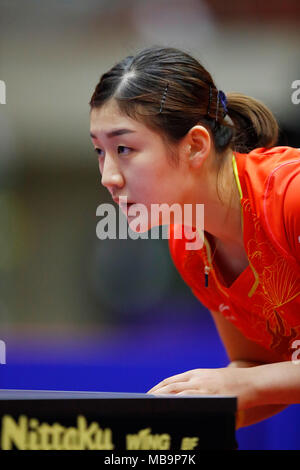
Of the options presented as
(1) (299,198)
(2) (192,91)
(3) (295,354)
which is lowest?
(3) (295,354)

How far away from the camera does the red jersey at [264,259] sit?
807mm

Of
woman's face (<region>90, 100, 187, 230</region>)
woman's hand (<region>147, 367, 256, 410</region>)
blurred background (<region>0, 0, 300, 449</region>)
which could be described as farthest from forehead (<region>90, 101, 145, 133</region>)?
blurred background (<region>0, 0, 300, 449</region>)

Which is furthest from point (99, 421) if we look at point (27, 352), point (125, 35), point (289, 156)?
point (125, 35)

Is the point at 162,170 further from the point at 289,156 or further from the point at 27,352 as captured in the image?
the point at 27,352

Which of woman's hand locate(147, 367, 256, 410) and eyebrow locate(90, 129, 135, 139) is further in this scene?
eyebrow locate(90, 129, 135, 139)

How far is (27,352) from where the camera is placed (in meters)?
2.15

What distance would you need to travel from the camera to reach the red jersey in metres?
0.81

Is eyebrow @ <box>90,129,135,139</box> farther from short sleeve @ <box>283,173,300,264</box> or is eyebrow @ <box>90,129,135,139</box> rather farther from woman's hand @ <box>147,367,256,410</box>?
woman's hand @ <box>147,367,256,410</box>

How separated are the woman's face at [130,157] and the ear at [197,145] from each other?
36mm

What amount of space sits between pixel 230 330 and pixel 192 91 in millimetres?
453

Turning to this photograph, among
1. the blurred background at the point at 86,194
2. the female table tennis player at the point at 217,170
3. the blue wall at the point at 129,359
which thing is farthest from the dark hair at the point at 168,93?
the blurred background at the point at 86,194

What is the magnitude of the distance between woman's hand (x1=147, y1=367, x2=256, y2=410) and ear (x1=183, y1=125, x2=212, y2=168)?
337mm

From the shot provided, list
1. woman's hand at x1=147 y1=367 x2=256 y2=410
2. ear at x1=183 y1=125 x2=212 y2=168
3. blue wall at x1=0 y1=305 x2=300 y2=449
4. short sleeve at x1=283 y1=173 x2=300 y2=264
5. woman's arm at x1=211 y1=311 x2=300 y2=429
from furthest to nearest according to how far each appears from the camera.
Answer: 1. blue wall at x1=0 y1=305 x2=300 y2=449
2. woman's arm at x1=211 y1=311 x2=300 y2=429
3. ear at x1=183 y1=125 x2=212 y2=168
4. short sleeve at x1=283 y1=173 x2=300 y2=264
5. woman's hand at x1=147 y1=367 x2=256 y2=410

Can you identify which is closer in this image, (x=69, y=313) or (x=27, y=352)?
(x=27, y=352)
